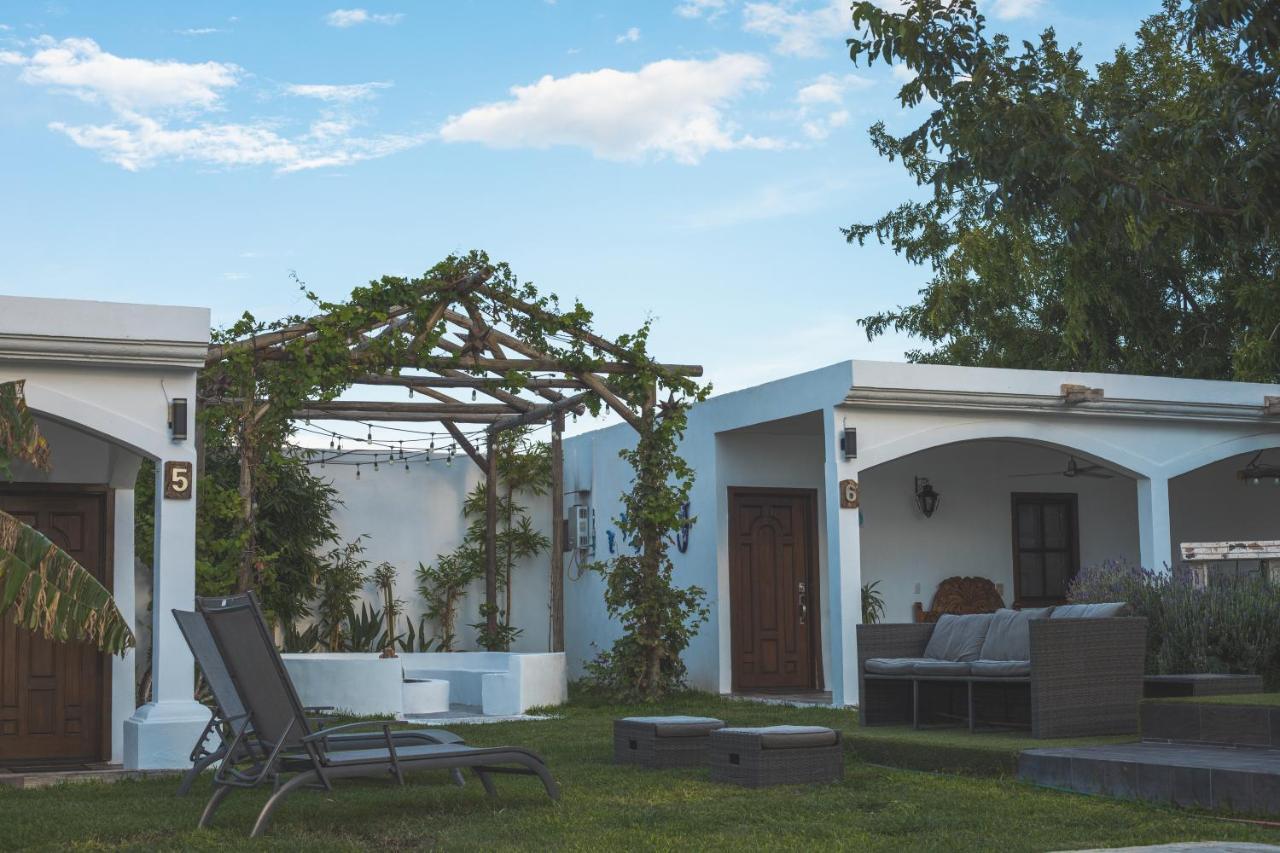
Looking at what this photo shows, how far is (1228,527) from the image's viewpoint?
53.1 feet

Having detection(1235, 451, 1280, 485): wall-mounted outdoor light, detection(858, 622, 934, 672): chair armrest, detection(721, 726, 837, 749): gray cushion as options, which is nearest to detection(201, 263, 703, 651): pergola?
detection(858, 622, 934, 672): chair armrest

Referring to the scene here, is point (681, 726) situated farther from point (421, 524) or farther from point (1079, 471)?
point (421, 524)

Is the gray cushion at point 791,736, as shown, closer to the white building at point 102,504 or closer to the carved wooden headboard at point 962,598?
the white building at point 102,504

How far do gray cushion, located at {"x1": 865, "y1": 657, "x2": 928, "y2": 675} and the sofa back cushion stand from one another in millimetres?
438

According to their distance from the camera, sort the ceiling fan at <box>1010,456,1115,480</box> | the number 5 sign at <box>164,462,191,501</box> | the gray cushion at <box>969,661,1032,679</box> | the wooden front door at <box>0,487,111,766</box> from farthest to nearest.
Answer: the ceiling fan at <box>1010,456,1115,480</box> → the wooden front door at <box>0,487,111,766</box> → the number 5 sign at <box>164,462,191,501</box> → the gray cushion at <box>969,661,1032,679</box>

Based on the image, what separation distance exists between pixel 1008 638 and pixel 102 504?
6229 millimetres

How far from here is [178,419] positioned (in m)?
8.73

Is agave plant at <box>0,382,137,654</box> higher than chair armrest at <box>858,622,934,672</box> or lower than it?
higher

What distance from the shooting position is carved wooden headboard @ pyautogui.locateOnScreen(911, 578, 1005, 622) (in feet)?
48.2

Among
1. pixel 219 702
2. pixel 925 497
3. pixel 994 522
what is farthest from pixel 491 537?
pixel 219 702

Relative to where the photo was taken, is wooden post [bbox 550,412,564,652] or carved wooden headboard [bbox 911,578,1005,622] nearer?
wooden post [bbox 550,412,564,652]

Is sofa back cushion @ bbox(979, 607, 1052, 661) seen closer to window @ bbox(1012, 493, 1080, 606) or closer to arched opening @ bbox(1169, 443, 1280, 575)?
window @ bbox(1012, 493, 1080, 606)

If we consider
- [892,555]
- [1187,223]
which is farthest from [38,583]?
[892,555]

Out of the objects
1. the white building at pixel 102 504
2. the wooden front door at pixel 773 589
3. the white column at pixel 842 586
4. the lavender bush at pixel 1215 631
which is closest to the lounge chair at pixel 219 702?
the white building at pixel 102 504
